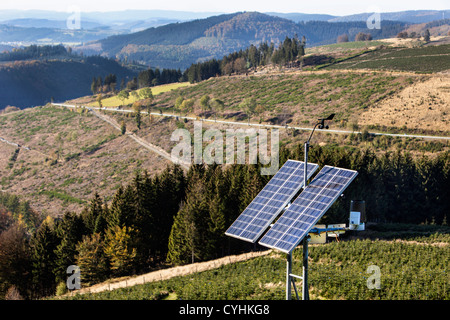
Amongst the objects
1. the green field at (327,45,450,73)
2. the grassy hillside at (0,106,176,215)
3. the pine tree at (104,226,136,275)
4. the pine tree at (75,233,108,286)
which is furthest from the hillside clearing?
the pine tree at (75,233,108,286)

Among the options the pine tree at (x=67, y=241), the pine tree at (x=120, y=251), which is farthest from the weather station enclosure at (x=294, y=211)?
the pine tree at (x=67, y=241)

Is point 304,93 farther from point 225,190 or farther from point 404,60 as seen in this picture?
point 225,190

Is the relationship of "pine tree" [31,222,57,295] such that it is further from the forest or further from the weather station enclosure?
the weather station enclosure

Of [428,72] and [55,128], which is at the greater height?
[428,72]

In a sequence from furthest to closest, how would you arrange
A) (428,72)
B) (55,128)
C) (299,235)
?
(55,128) < (428,72) < (299,235)

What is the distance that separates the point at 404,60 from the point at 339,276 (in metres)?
143

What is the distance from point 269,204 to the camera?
78.2 feet

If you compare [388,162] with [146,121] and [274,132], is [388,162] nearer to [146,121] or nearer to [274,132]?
[274,132]

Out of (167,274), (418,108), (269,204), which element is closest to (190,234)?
(167,274)

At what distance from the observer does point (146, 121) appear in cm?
15250

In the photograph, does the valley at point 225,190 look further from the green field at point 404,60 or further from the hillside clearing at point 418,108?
the green field at point 404,60

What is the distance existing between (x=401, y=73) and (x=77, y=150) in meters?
100

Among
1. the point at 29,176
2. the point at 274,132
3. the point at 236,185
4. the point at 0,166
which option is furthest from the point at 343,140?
the point at 0,166

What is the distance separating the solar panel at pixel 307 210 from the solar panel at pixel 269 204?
614 millimetres
